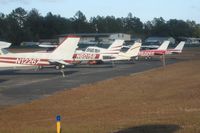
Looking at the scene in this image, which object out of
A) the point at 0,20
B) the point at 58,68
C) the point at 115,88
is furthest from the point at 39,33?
the point at 115,88

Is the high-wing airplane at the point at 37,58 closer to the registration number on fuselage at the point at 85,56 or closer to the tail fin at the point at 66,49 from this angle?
the tail fin at the point at 66,49

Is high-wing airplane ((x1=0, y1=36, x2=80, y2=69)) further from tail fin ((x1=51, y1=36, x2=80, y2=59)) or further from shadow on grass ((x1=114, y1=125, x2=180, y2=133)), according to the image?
shadow on grass ((x1=114, y1=125, x2=180, y2=133))

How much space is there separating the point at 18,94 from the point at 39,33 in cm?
15155

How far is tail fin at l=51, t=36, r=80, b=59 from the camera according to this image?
1639 inches

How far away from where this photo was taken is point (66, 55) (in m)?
41.9

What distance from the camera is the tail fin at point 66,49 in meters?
41.6

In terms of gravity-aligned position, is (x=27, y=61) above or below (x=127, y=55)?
above

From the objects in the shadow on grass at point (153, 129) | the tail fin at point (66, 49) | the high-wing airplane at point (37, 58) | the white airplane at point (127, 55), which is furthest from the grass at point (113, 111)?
the white airplane at point (127, 55)

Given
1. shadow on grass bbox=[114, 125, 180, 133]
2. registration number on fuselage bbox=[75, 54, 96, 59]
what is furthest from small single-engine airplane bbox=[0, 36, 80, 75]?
shadow on grass bbox=[114, 125, 180, 133]

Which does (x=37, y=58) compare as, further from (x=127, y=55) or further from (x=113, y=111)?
(x=113, y=111)

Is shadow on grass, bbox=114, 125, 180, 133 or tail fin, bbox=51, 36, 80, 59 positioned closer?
shadow on grass, bbox=114, 125, 180, 133

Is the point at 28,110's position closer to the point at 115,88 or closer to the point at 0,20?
the point at 115,88

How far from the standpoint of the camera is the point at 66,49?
42.2 meters

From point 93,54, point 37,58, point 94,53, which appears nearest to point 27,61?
point 37,58
